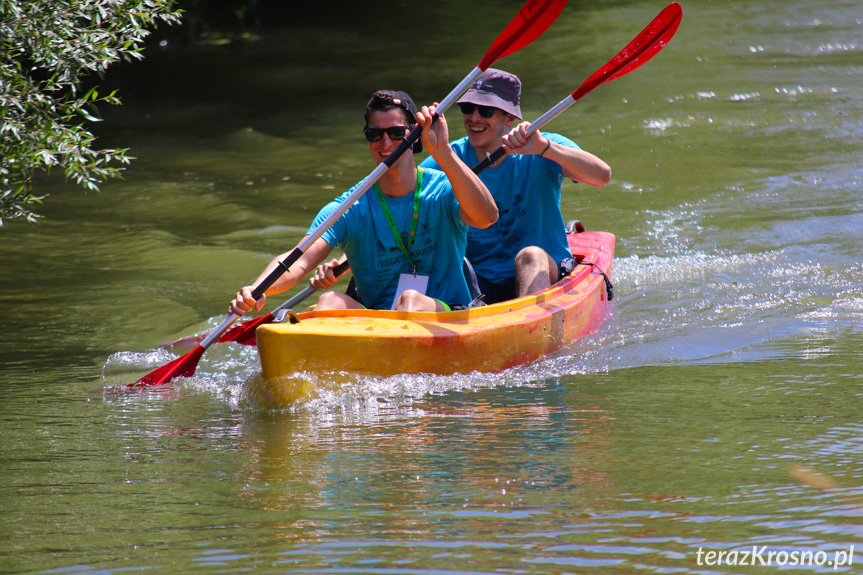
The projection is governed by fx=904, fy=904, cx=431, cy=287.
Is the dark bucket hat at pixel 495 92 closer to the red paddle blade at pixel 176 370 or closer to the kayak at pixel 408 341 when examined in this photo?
the kayak at pixel 408 341

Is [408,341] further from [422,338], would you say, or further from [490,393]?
[490,393]

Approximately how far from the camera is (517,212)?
5070mm

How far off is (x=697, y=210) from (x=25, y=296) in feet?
17.7

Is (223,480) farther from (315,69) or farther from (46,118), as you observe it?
(315,69)

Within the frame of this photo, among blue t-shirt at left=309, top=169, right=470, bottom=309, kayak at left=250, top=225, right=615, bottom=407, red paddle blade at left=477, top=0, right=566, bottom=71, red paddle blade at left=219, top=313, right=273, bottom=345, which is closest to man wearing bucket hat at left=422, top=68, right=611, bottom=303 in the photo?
red paddle blade at left=477, top=0, right=566, bottom=71

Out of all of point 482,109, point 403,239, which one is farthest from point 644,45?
point 403,239

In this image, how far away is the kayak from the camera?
372cm

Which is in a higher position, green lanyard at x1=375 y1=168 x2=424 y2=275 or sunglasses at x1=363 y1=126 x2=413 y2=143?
sunglasses at x1=363 y1=126 x2=413 y2=143

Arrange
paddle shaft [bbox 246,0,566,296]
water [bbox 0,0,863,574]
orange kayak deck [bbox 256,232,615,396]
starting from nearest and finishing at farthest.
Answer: water [bbox 0,0,863,574]
orange kayak deck [bbox 256,232,615,396]
paddle shaft [bbox 246,0,566,296]

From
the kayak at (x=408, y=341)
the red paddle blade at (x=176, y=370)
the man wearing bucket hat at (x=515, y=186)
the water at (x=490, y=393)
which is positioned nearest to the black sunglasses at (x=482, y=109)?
the man wearing bucket hat at (x=515, y=186)

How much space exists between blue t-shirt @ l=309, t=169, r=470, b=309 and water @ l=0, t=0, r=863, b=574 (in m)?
0.50

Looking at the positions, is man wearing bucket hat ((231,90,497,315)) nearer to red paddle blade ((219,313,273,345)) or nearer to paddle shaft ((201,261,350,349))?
paddle shaft ((201,261,350,349))

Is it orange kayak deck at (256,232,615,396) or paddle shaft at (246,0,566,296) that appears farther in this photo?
paddle shaft at (246,0,566,296)

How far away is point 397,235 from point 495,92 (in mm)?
1260
